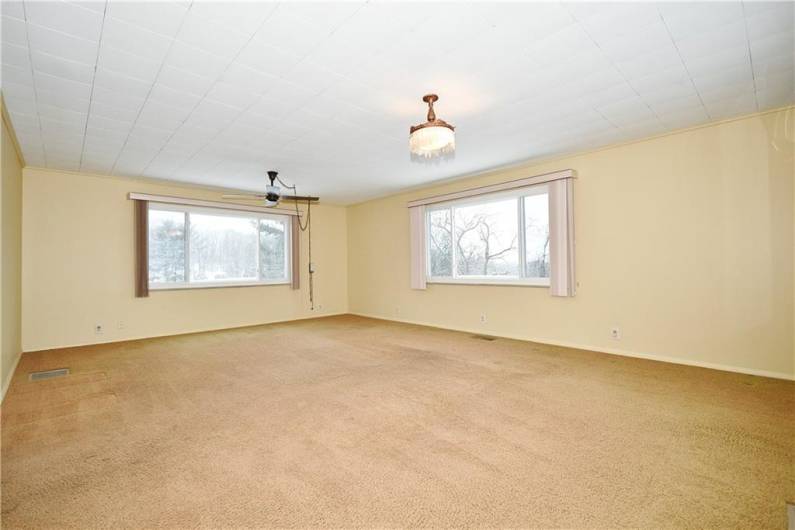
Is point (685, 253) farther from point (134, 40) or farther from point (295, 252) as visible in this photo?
point (295, 252)

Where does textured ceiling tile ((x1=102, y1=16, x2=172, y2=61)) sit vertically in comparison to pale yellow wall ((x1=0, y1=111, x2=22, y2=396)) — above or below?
above

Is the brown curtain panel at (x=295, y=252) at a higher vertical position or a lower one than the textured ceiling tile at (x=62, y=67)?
lower

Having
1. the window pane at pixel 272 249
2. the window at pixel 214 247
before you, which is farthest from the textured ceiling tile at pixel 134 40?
the window pane at pixel 272 249

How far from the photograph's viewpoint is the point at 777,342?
3.33 meters

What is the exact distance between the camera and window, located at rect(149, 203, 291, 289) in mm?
5828

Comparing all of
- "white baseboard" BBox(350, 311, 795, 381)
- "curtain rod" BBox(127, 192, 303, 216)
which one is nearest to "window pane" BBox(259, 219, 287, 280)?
"curtain rod" BBox(127, 192, 303, 216)

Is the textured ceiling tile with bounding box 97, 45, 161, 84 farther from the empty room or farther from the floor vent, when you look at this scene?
the floor vent

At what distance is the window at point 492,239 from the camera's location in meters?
5.02

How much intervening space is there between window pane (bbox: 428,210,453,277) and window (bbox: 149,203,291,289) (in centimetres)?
291

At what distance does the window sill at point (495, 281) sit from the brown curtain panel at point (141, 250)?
14.6 ft

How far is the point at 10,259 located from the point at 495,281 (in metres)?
5.75

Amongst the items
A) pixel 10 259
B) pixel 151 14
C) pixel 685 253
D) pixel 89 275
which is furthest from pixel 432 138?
pixel 89 275

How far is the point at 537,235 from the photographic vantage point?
5.02 m

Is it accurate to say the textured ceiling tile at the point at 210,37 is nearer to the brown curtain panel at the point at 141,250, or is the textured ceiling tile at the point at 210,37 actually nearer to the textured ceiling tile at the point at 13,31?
the textured ceiling tile at the point at 13,31
